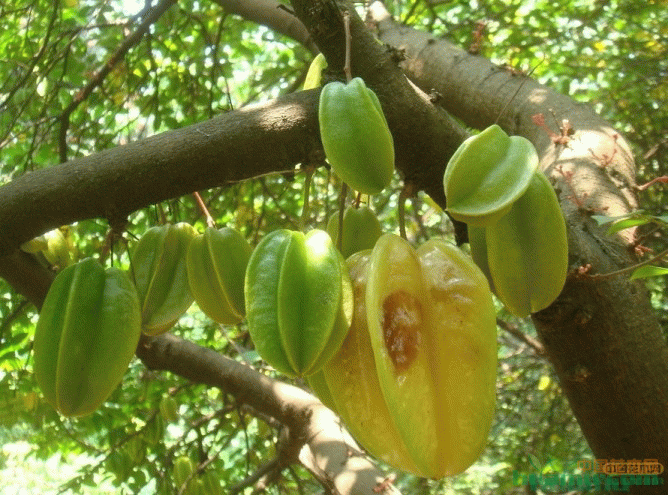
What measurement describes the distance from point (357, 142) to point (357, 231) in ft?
0.85

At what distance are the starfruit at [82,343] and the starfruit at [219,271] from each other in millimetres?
164

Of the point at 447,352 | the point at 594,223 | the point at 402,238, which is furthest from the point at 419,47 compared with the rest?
the point at 447,352

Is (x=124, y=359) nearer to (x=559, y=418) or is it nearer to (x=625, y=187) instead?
(x=625, y=187)

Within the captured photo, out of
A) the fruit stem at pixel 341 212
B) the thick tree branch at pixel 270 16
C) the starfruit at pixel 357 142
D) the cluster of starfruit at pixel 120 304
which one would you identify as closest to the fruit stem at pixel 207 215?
the cluster of starfruit at pixel 120 304

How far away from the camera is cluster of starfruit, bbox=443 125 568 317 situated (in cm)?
110

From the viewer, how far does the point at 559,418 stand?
439 cm

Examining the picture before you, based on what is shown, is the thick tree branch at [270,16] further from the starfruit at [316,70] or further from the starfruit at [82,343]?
the starfruit at [82,343]

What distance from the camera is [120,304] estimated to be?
133 cm

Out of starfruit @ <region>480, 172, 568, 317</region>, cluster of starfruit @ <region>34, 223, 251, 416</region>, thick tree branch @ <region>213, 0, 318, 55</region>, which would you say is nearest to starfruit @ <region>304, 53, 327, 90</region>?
cluster of starfruit @ <region>34, 223, 251, 416</region>

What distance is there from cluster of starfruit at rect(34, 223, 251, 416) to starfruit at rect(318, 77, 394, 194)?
0.40 m

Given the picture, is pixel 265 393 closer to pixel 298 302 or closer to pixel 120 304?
pixel 120 304

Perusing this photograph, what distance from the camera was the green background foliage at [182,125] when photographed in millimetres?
3125

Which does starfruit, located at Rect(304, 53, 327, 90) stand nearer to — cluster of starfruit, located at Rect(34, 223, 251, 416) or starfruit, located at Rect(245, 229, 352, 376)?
cluster of starfruit, located at Rect(34, 223, 251, 416)

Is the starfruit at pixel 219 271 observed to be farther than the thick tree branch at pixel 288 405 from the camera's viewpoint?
No
